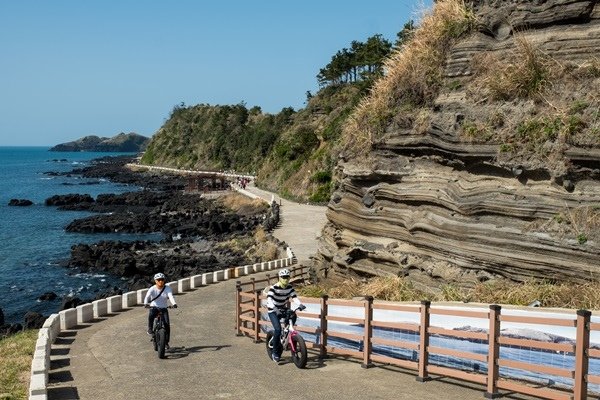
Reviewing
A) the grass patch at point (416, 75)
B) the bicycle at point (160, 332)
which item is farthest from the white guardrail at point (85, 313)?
the grass patch at point (416, 75)

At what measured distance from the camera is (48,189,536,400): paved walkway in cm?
1056

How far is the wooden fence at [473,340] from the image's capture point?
8.54 metres

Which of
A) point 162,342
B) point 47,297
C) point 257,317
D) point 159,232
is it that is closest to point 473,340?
point 257,317

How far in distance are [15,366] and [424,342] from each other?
9.04m

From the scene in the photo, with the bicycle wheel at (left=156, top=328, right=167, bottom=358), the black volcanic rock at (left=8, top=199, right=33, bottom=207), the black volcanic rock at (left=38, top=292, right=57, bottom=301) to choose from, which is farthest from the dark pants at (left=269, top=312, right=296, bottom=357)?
the black volcanic rock at (left=8, top=199, right=33, bottom=207)

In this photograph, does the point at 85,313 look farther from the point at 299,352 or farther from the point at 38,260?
the point at 38,260

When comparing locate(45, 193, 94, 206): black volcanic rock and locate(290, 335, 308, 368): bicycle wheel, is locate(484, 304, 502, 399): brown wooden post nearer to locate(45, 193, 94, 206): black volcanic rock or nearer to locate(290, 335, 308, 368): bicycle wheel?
locate(290, 335, 308, 368): bicycle wheel

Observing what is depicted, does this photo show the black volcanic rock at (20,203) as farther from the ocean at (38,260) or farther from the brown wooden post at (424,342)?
the brown wooden post at (424,342)

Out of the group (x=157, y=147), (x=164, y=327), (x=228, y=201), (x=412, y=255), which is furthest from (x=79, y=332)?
(x=157, y=147)

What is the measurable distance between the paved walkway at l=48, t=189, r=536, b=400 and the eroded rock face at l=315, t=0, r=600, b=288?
370cm

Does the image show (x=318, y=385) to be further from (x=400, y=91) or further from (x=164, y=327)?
(x=400, y=91)

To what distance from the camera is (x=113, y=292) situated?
33.1 meters

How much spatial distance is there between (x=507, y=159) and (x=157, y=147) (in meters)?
152

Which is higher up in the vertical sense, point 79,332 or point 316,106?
point 316,106
